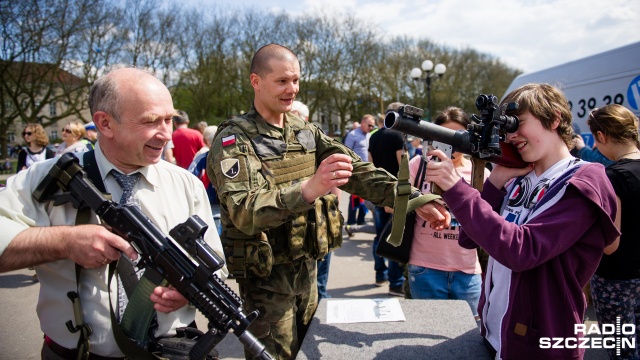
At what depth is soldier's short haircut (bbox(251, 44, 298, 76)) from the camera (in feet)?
7.57

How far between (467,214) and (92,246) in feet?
4.61

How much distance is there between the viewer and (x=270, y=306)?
221 centimetres

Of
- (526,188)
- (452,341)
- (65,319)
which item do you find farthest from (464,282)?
(65,319)

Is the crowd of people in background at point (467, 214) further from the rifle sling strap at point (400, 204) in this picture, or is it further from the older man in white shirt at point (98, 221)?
the rifle sling strap at point (400, 204)

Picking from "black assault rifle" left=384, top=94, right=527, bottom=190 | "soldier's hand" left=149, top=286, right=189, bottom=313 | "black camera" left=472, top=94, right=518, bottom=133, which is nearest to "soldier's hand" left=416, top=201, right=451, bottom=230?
"black assault rifle" left=384, top=94, right=527, bottom=190

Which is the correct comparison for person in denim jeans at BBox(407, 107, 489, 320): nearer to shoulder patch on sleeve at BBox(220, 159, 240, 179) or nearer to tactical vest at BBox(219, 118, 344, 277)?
tactical vest at BBox(219, 118, 344, 277)

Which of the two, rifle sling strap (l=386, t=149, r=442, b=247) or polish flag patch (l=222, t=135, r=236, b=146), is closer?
rifle sling strap (l=386, t=149, r=442, b=247)

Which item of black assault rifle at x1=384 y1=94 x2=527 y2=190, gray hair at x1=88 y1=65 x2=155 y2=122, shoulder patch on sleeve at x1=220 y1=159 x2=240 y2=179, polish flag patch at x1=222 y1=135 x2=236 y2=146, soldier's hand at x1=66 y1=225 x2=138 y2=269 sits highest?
gray hair at x1=88 y1=65 x2=155 y2=122

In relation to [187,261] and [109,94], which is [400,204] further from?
[109,94]

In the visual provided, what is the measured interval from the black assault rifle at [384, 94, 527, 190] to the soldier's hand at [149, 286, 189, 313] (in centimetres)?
107

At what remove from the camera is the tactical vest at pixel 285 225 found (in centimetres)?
215

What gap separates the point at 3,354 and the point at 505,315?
14.6ft

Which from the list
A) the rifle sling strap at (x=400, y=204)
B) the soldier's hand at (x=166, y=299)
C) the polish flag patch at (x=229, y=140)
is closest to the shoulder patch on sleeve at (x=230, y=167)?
the polish flag patch at (x=229, y=140)

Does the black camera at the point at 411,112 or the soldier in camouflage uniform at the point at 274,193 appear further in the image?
the soldier in camouflage uniform at the point at 274,193
